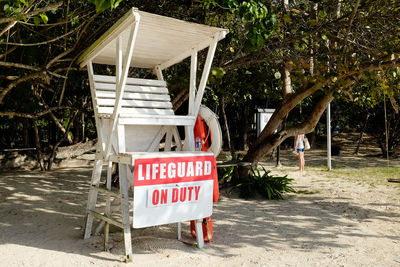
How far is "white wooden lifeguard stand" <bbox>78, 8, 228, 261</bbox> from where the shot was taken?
3.90m

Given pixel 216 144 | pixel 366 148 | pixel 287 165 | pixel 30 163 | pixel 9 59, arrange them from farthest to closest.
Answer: pixel 366 148 → pixel 287 165 → pixel 30 163 → pixel 9 59 → pixel 216 144

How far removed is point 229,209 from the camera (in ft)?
22.5

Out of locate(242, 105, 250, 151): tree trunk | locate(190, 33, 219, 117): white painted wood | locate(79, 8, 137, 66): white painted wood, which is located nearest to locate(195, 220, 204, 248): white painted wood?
locate(190, 33, 219, 117): white painted wood

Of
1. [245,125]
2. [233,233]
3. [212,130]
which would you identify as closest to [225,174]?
[233,233]

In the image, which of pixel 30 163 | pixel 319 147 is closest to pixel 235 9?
pixel 30 163

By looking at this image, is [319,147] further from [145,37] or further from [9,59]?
[145,37]

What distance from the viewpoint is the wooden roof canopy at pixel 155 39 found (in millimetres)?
3714

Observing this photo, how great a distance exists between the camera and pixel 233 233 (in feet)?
17.3

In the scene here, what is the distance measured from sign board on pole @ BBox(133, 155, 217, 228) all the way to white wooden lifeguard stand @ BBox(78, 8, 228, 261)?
11cm

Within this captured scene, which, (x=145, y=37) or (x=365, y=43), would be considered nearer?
(x=145, y=37)

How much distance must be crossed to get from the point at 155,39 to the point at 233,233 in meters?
2.85

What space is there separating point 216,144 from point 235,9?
183 cm

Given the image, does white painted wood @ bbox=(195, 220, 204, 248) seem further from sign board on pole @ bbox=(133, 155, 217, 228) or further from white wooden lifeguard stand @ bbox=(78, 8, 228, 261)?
sign board on pole @ bbox=(133, 155, 217, 228)

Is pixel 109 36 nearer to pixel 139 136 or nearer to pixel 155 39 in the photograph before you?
pixel 155 39
